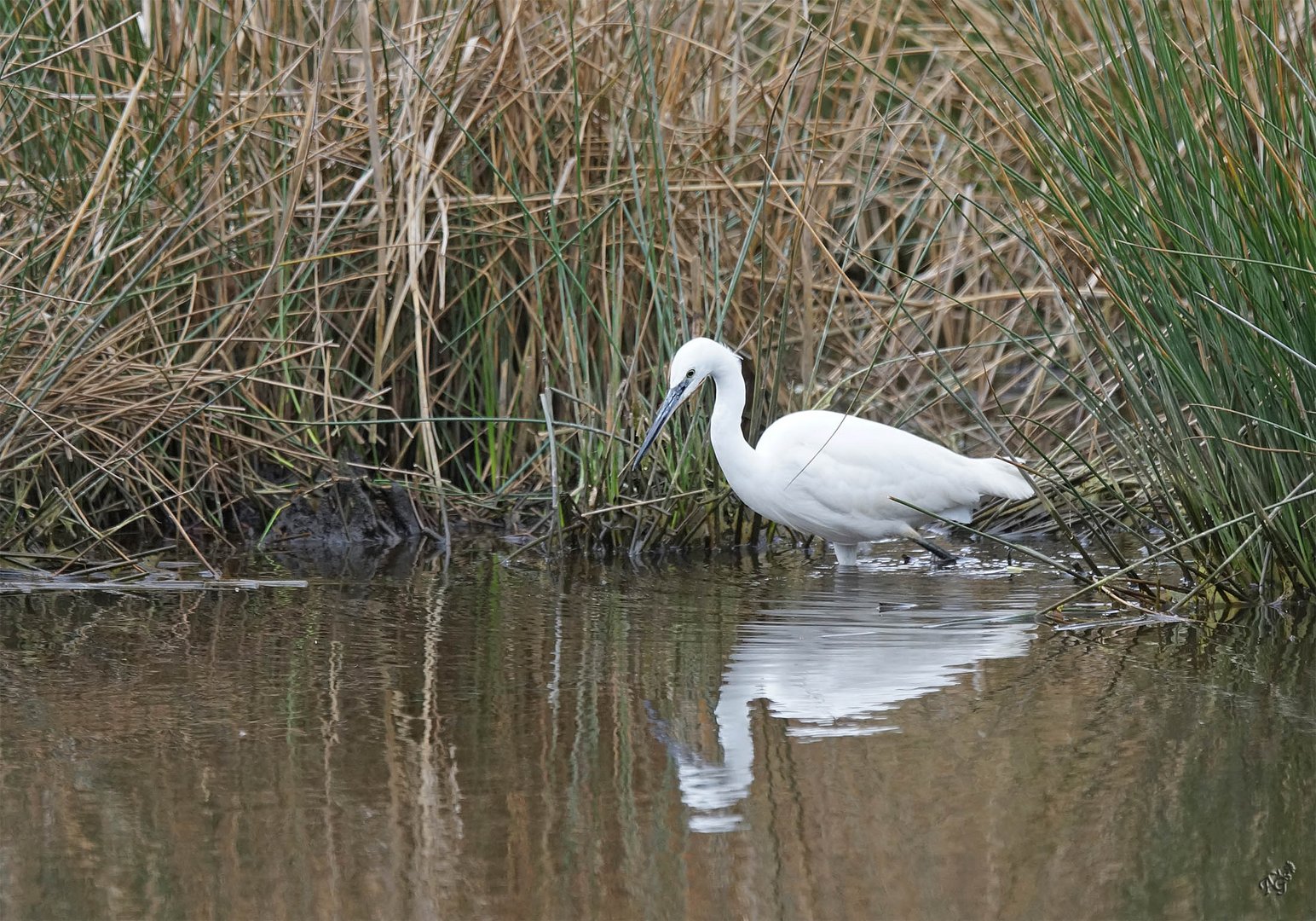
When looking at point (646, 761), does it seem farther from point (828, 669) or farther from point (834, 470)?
point (834, 470)

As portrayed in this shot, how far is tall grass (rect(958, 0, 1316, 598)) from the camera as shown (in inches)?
161

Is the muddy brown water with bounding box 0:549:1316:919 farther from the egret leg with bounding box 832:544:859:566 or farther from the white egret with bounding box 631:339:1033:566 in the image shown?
the egret leg with bounding box 832:544:859:566

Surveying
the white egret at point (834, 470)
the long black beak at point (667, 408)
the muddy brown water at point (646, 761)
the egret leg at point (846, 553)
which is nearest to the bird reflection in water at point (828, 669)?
the muddy brown water at point (646, 761)

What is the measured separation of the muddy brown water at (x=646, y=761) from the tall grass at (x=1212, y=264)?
0.34 metres

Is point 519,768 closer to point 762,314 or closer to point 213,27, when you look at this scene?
point 762,314

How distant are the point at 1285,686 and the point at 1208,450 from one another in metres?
0.81

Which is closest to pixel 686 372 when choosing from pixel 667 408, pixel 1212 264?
pixel 667 408

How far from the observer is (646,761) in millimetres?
3428

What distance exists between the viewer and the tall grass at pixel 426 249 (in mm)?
5836

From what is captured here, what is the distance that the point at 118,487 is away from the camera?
624 centimetres

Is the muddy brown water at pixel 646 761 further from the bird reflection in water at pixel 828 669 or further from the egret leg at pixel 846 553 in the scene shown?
the egret leg at pixel 846 553

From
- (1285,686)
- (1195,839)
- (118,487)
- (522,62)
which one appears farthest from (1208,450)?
(118,487)

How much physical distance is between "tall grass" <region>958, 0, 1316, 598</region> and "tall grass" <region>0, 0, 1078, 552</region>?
131 cm

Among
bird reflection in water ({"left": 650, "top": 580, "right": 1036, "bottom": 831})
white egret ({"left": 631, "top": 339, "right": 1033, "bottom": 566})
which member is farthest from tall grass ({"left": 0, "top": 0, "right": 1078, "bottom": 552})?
bird reflection in water ({"left": 650, "top": 580, "right": 1036, "bottom": 831})
